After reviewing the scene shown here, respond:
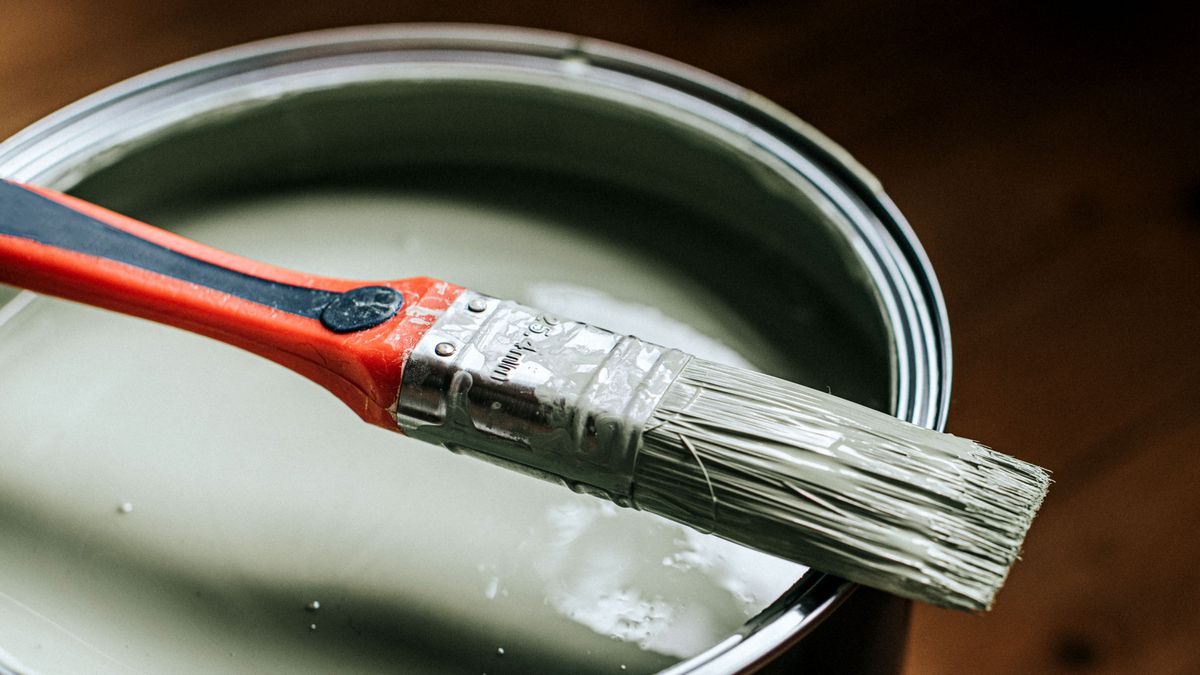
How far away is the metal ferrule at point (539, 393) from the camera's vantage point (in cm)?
43

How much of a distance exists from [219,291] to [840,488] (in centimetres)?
29

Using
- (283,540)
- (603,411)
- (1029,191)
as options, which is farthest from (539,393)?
(1029,191)

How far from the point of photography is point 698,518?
434 mm

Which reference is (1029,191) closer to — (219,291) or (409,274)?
(409,274)

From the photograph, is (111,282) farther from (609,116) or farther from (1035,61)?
(1035,61)

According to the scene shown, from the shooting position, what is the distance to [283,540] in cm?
52

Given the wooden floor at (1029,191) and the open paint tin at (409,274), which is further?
the wooden floor at (1029,191)

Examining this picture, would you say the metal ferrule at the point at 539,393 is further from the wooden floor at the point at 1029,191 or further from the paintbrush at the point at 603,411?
the wooden floor at the point at 1029,191

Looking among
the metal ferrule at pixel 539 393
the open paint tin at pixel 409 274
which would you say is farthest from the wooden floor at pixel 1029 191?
the metal ferrule at pixel 539 393

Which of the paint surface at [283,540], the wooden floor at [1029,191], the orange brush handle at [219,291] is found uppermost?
the wooden floor at [1029,191]

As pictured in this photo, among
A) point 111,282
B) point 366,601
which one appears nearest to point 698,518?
point 366,601

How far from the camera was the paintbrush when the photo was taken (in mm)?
408

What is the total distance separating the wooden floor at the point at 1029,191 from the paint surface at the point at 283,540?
27 centimetres

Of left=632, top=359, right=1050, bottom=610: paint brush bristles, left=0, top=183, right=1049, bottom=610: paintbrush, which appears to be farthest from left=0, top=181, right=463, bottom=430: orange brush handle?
left=632, top=359, right=1050, bottom=610: paint brush bristles
